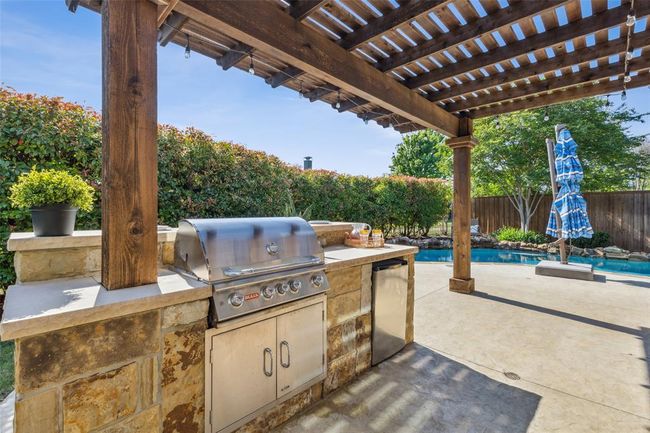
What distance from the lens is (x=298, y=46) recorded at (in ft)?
7.86

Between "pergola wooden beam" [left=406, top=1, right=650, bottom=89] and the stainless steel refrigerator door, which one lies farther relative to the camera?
the stainless steel refrigerator door

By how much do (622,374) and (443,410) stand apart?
1.79 metres

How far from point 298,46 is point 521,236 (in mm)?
11301

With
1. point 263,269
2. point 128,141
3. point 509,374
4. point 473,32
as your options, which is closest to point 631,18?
point 473,32

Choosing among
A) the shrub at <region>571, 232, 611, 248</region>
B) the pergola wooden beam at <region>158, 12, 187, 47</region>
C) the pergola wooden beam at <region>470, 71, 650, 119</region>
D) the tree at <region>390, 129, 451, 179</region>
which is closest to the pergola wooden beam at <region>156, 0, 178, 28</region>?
the pergola wooden beam at <region>158, 12, 187, 47</region>

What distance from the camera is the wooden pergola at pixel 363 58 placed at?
59.7 inches

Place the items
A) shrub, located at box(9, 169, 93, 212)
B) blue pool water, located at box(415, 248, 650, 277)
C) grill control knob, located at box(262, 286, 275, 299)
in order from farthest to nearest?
blue pool water, located at box(415, 248, 650, 277) < grill control knob, located at box(262, 286, 275, 299) < shrub, located at box(9, 169, 93, 212)

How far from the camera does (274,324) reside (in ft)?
6.40

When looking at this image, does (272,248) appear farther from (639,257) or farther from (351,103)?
(639,257)

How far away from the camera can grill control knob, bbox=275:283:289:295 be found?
195 cm

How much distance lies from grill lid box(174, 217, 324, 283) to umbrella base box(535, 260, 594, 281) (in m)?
5.84

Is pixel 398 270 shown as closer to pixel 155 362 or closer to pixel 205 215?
pixel 155 362

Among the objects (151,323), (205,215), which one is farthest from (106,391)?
(205,215)

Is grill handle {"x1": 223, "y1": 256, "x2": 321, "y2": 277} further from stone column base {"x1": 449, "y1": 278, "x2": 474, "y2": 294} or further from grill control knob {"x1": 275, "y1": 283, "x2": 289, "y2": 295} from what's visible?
stone column base {"x1": 449, "y1": 278, "x2": 474, "y2": 294}
